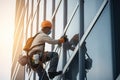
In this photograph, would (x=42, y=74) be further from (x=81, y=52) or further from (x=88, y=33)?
(x=88, y=33)

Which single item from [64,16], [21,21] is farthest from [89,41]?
[21,21]

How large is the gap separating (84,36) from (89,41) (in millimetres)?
318

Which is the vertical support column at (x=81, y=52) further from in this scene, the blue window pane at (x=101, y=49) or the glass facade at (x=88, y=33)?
the blue window pane at (x=101, y=49)

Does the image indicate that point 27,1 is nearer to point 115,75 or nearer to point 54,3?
point 54,3

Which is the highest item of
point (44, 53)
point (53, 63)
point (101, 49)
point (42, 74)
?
point (101, 49)

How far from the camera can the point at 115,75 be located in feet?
22.0

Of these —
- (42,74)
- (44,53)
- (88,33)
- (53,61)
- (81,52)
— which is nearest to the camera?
(88,33)

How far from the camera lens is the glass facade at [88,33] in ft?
23.4

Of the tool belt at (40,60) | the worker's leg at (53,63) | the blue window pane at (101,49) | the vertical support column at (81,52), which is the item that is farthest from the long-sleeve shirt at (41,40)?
the blue window pane at (101,49)

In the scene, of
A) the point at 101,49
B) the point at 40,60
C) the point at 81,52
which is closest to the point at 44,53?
the point at 40,60

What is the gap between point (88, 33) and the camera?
815 centimetres

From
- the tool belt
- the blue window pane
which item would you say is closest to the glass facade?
the blue window pane

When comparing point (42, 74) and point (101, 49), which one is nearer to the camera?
point (101, 49)

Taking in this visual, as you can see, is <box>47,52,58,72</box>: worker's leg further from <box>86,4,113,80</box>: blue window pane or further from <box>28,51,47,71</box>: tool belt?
<box>86,4,113,80</box>: blue window pane
